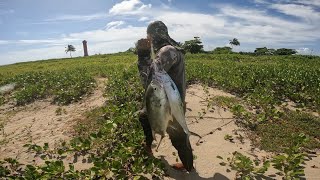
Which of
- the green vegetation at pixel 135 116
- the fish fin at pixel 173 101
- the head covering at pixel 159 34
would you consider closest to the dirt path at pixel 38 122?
the green vegetation at pixel 135 116

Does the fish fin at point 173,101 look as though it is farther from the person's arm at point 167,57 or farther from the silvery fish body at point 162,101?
the person's arm at point 167,57

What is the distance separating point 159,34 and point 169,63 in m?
0.58

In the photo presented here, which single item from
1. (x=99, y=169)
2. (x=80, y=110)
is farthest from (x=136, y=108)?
(x=99, y=169)

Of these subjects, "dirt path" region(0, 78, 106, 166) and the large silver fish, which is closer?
the large silver fish

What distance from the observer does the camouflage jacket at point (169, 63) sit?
4.90 m

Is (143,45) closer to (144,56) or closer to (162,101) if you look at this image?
(144,56)

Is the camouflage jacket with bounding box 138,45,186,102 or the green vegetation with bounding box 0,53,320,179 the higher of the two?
the camouflage jacket with bounding box 138,45,186,102

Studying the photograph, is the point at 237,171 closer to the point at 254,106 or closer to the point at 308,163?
the point at 308,163

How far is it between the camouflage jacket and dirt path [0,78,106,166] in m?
3.39

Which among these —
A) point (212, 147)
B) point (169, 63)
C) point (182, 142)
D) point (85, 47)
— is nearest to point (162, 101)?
point (169, 63)

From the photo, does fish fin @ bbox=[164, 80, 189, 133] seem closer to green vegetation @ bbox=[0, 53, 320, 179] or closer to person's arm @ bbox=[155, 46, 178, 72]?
person's arm @ bbox=[155, 46, 178, 72]

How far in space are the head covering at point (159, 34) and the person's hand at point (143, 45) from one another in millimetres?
109

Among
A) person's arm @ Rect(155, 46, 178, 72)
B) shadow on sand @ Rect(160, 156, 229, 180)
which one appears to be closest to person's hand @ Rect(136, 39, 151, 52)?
person's arm @ Rect(155, 46, 178, 72)

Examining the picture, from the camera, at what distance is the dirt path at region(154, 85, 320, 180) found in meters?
6.08
